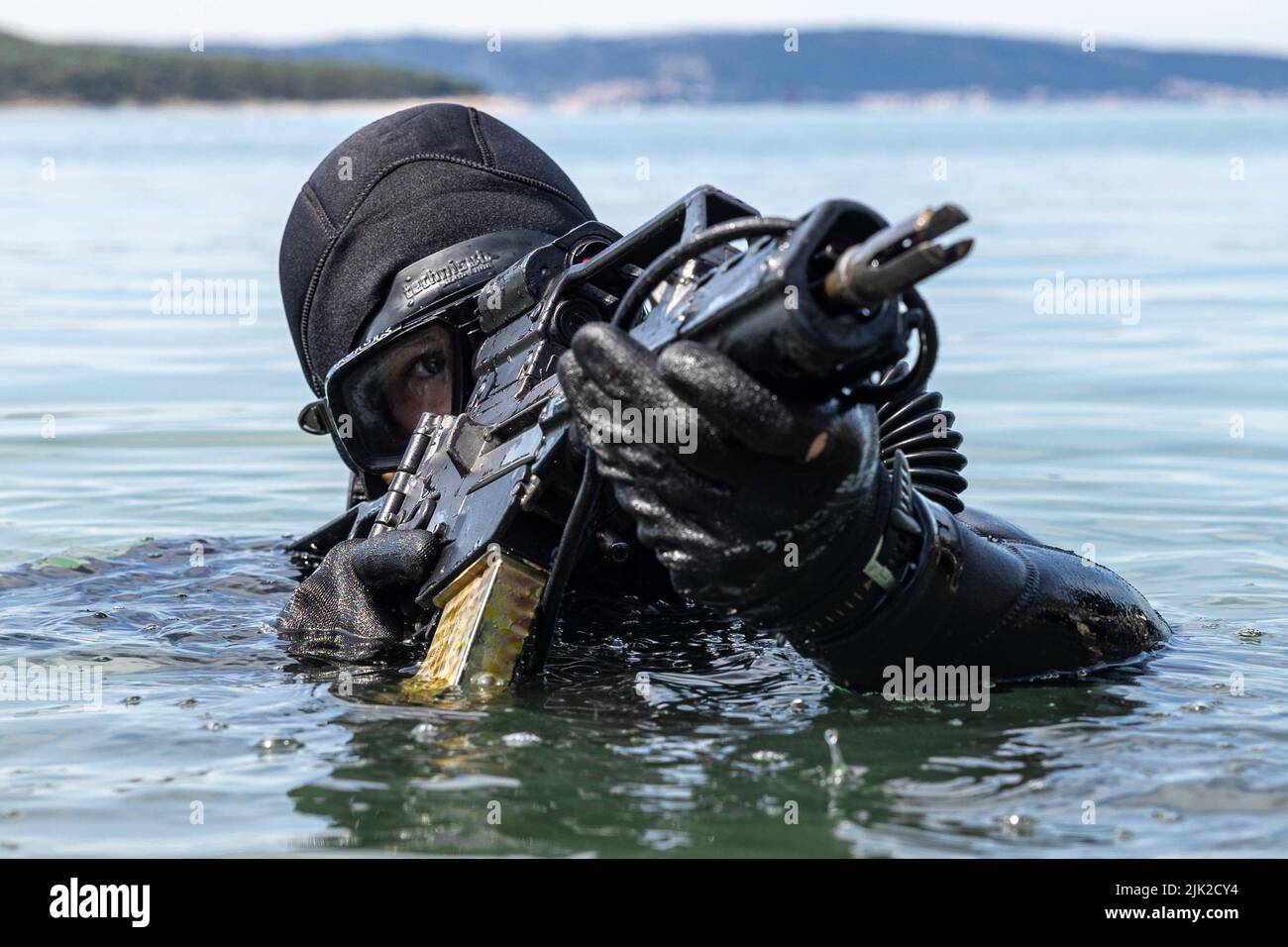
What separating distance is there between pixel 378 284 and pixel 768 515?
184 centimetres

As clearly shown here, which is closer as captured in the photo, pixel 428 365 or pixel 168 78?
pixel 428 365

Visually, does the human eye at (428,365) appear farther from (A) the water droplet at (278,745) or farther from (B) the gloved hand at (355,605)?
(A) the water droplet at (278,745)

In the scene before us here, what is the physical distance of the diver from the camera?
8.50 ft

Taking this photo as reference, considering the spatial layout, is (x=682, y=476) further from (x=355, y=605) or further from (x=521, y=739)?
(x=355, y=605)

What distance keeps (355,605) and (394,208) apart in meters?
1.10

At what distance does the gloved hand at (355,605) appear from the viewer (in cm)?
359

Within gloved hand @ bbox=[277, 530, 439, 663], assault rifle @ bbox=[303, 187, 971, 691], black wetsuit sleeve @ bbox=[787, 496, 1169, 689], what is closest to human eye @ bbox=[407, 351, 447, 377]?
assault rifle @ bbox=[303, 187, 971, 691]

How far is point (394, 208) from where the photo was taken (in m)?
4.25

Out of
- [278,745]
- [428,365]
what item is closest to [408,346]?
[428,365]

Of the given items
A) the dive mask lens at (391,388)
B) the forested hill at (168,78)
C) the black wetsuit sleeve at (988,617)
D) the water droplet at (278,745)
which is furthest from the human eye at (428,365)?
the forested hill at (168,78)

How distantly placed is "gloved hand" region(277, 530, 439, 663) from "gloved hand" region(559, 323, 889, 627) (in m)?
1.00

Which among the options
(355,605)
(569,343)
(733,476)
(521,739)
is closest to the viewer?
(733,476)

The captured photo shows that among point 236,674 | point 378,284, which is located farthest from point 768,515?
point 378,284

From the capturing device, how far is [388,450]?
4.14 m
